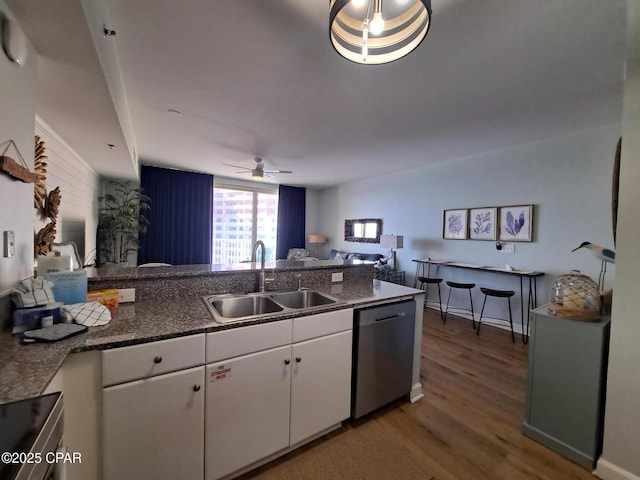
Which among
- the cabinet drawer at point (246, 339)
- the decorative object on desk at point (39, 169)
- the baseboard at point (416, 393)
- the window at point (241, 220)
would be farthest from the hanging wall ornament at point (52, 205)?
the window at point (241, 220)

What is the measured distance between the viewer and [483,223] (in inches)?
159

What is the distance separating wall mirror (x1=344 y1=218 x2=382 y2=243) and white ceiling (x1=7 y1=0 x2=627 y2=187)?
8.31 feet

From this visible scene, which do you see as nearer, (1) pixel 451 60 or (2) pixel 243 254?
(1) pixel 451 60

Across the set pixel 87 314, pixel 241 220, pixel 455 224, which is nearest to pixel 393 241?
pixel 455 224

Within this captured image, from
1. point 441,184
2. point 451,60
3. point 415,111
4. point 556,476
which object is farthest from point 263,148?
point 556,476

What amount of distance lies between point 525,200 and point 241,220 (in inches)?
223

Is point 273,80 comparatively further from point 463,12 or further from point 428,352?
point 428,352

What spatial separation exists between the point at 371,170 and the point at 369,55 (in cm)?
405

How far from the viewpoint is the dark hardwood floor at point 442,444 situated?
1463 millimetres

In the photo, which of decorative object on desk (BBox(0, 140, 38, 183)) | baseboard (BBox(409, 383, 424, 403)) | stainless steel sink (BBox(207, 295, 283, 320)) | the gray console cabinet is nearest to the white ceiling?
decorative object on desk (BBox(0, 140, 38, 183))

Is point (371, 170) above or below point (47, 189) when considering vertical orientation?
above

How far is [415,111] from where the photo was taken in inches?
104

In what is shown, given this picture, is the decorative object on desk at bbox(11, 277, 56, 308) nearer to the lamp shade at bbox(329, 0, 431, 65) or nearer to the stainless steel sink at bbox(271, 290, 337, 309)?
the stainless steel sink at bbox(271, 290, 337, 309)

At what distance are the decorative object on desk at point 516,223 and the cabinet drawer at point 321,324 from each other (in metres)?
3.27
